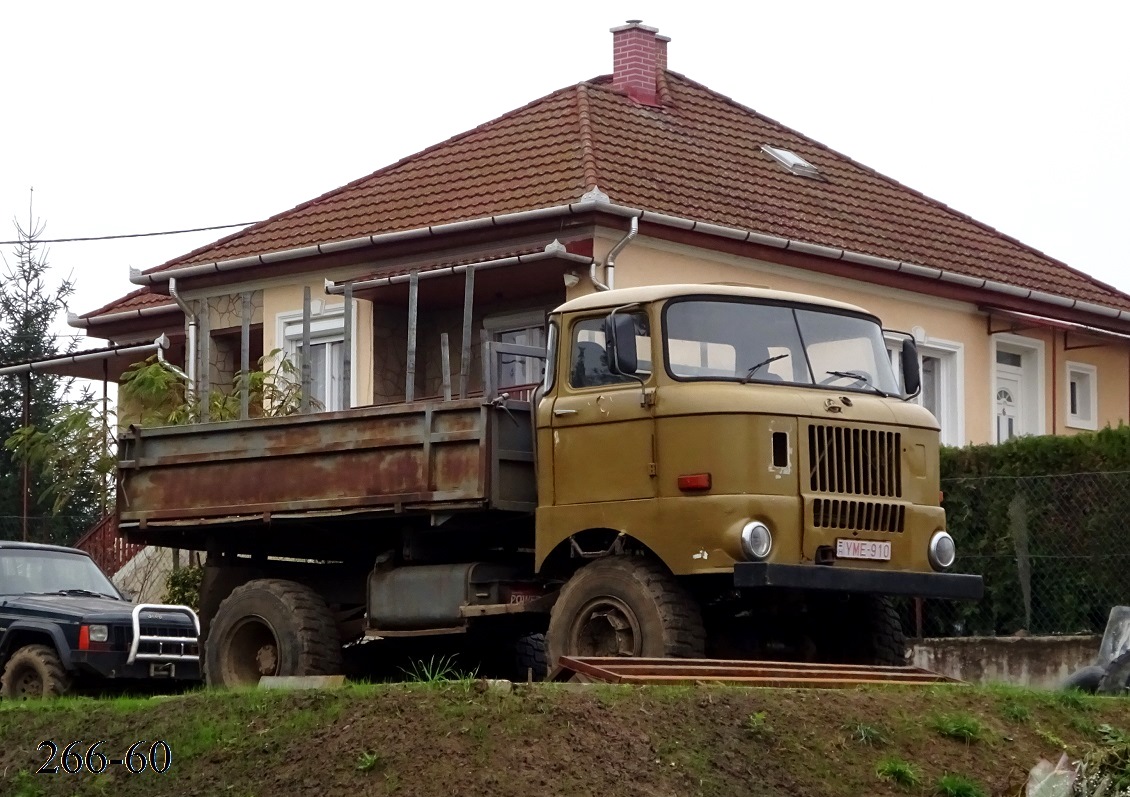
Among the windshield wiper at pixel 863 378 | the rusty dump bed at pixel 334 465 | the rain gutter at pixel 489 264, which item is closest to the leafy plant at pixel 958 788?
the windshield wiper at pixel 863 378

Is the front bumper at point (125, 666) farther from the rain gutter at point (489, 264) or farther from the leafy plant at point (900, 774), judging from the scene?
the leafy plant at point (900, 774)

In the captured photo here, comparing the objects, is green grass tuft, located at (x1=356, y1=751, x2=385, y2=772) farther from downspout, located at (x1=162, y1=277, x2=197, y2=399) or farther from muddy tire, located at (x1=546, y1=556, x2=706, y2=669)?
downspout, located at (x1=162, y1=277, x2=197, y2=399)

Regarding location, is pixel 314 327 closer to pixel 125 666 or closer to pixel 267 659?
pixel 125 666

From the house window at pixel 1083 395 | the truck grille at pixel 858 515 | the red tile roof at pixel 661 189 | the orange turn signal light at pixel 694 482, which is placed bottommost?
the truck grille at pixel 858 515

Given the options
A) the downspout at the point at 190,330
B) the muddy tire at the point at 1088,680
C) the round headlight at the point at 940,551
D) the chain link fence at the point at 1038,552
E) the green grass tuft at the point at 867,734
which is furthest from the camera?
the downspout at the point at 190,330

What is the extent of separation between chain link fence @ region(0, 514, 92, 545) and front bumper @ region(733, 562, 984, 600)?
21774 mm

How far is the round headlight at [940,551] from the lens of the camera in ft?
41.4

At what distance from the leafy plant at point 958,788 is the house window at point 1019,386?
17.4 meters

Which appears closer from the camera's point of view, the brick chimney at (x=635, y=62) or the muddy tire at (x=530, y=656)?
the muddy tire at (x=530, y=656)

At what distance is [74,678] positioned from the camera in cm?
1619

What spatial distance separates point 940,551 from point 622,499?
7.06 feet

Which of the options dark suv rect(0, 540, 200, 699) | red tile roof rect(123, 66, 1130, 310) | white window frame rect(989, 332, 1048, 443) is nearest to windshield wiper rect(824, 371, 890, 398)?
dark suv rect(0, 540, 200, 699)

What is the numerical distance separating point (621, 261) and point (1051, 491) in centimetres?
648

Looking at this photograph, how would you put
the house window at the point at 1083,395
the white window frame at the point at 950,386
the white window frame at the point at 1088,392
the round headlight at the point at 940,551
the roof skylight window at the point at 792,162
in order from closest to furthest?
the round headlight at the point at 940,551, the white window frame at the point at 950,386, the roof skylight window at the point at 792,162, the white window frame at the point at 1088,392, the house window at the point at 1083,395
